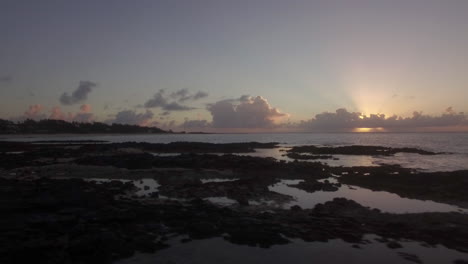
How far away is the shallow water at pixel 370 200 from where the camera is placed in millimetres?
19328

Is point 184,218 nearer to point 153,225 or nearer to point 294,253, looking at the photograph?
point 153,225

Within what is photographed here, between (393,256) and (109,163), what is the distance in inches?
1293

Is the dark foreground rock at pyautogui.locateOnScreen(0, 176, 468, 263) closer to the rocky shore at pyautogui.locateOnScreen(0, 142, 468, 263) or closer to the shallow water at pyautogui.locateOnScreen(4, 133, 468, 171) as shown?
the rocky shore at pyautogui.locateOnScreen(0, 142, 468, 263)

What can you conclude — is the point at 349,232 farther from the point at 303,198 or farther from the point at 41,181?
the point at 41,181

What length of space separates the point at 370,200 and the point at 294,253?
11.3 metres

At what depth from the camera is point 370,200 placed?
71.3ft

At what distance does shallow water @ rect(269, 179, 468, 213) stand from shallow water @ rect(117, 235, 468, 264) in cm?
631

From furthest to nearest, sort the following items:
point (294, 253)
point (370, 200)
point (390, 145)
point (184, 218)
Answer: point (390, 145)
point (370, 200)
point (184, 218)
point (294, 253)

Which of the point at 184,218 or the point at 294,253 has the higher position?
the point at 184,218

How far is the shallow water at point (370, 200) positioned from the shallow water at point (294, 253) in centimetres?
631

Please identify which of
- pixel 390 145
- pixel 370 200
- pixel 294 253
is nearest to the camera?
pixel 294 253

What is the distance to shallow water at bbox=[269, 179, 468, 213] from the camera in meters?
19.3

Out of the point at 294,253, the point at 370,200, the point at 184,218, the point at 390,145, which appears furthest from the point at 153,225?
the point at 390,145

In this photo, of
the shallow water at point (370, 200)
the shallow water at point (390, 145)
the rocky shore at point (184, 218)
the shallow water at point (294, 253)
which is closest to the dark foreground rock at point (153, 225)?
the rocky shore at point (184, 218)
